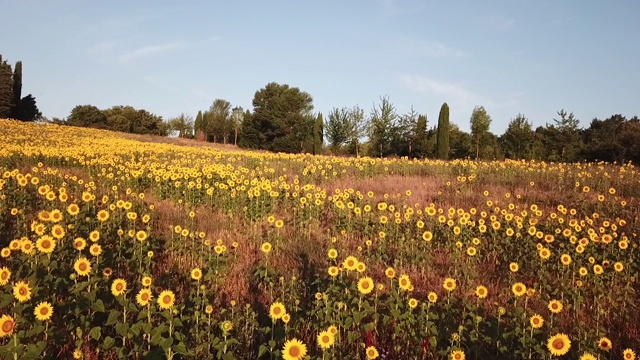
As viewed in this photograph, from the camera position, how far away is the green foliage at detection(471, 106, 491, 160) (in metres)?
44.7

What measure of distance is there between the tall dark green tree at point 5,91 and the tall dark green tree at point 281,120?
2982 centimetres

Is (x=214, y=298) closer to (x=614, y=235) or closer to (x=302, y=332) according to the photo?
(x=302, y=332)

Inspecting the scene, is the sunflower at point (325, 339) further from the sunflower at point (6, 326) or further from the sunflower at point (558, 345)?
the sunflower at point (6, 326)

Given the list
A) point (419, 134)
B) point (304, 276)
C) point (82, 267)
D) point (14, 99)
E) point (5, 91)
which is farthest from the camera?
point (14, 99)

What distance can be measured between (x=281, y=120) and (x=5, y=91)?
34.4m

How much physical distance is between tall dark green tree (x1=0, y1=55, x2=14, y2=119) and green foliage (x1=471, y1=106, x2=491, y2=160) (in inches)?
2292

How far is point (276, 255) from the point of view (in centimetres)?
571

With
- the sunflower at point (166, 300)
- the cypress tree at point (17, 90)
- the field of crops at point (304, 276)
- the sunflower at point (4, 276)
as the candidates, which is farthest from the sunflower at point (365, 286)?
the cypress tree at point (17, 90)

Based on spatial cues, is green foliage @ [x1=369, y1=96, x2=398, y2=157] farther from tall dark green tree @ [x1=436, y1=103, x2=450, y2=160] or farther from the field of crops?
the field of crops

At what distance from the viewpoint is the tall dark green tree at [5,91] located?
150 feet

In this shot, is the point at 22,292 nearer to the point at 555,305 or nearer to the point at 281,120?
the point at 555,305

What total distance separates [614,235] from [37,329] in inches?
294

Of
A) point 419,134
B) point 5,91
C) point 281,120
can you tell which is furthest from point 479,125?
point 5,91

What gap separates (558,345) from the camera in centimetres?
297
